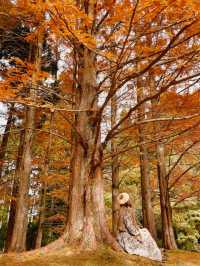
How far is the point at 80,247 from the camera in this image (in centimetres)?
429

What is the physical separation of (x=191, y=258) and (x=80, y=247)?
254 centimetres

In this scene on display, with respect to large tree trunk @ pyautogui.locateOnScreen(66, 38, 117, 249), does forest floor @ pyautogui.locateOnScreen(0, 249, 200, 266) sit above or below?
below

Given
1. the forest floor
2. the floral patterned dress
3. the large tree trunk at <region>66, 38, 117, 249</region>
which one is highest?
the large tree trunk at <region>66, 38, 117, 249</region>

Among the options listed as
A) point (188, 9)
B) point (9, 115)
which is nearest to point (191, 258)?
point (188, 9)

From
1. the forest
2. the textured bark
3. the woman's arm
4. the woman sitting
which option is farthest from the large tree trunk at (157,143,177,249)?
the textured bark

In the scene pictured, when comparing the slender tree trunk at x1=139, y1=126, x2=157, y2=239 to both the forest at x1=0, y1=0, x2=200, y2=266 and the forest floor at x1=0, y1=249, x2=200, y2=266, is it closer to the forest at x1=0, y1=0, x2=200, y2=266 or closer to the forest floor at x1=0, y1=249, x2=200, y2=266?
the forest at x1=0, y1=0, x2=200, y2=266

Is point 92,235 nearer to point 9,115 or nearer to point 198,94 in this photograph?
point 198,94

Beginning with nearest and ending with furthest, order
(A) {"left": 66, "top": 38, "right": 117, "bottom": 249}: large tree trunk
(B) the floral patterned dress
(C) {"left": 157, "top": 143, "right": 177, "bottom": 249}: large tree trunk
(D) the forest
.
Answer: (D) the forest, (A) {"left": 66, "top": 38, "right": 117, "bottom": 249}: large tree trunk, (B) the floral patterned dress, (C) {"left": 157, "top": 143, "right": 177, "bottom": 249}: large tree trunk

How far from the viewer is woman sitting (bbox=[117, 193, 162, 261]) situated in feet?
16.3

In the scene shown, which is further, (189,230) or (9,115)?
(189,230)

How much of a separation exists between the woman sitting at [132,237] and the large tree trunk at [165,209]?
96.0 inches

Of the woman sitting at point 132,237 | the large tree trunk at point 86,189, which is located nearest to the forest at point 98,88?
the large tree trunk at point 86,189

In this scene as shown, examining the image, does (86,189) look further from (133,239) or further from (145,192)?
(145,192)

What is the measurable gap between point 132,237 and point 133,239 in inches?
1.8
